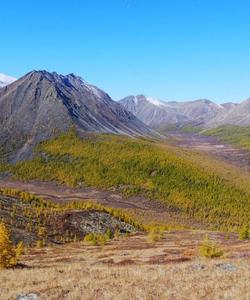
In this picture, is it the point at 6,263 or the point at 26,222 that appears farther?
the point at 26,222

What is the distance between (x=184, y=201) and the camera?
7077 inches

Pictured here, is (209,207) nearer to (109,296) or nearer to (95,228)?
(95,228)

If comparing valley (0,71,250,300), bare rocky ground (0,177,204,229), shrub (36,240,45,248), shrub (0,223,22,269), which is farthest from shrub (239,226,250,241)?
shrub (0,223,22,269)

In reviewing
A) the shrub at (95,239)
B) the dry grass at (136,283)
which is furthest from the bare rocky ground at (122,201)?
the dry grass at (136,283)

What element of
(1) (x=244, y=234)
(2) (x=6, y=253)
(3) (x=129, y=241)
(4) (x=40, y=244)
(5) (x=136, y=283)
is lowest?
(4) (x=40, y=244)

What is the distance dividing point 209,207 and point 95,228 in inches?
2993

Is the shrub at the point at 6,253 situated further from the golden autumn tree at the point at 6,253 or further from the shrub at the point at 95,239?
the shrub at the point at 95,239

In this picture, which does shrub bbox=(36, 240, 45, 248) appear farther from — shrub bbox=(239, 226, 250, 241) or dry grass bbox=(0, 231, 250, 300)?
dry grass bbox=(0, 231, 250, 300)

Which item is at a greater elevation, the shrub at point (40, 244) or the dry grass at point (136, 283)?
the dry grass at point (136, 283)

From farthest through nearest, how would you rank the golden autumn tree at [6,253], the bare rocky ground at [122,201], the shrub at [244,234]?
the bare rocky ground at [122,201], the shrub at [244,234], the golden autumn tree at [6,253]

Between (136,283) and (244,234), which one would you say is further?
(244,234)

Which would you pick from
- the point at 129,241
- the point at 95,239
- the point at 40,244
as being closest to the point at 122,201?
the point at 95,239

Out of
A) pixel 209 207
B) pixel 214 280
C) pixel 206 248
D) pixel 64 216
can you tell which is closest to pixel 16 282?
pixel 214 280

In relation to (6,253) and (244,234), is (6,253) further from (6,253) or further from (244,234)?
(244,234)
